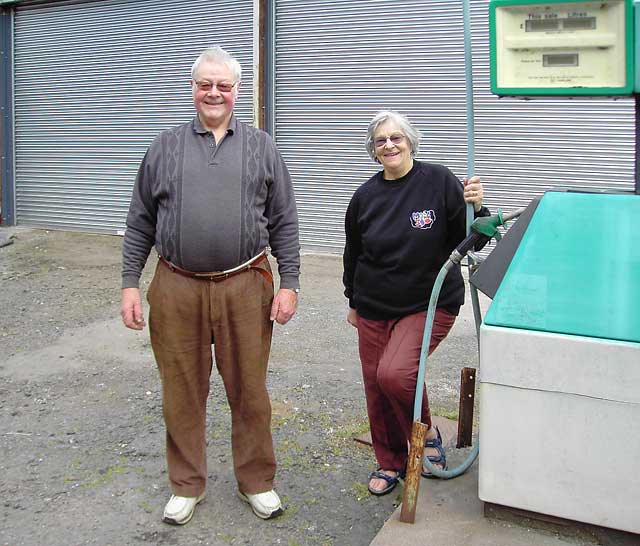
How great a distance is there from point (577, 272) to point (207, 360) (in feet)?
5.10

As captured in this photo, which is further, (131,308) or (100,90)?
(100,90)

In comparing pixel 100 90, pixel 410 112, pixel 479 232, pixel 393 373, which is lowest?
pixel 393 373

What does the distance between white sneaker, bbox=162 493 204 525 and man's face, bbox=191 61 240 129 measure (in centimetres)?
156

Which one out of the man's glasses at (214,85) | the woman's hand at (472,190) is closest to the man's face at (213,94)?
the man's glasses at (214,85)

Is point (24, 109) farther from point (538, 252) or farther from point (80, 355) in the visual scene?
point (538, 252)

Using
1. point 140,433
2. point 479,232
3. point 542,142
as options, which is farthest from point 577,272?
point 542,142

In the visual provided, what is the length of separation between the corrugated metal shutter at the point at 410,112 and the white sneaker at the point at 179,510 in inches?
218

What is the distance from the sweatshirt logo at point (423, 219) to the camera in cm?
304

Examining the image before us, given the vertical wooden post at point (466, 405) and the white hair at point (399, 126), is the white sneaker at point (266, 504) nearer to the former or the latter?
the vertical wooden post at point (466, 405)

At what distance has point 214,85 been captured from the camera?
114 inches

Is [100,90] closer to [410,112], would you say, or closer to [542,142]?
[410,112]

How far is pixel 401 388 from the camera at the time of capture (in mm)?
2971


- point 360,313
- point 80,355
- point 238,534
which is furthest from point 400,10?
point 238,534

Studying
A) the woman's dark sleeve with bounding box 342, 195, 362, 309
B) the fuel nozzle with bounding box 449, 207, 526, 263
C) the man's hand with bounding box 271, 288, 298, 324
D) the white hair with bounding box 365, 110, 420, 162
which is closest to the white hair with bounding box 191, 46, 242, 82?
the white hair with bounding box 365, 110, 420, 162
